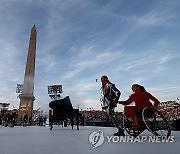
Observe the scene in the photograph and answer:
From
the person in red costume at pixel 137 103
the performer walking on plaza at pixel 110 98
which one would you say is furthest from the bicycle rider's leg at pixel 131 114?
the performer walking on plaza at pixel 110 98

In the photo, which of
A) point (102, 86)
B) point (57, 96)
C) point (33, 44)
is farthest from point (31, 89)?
point (102, 86)

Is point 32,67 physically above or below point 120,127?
above

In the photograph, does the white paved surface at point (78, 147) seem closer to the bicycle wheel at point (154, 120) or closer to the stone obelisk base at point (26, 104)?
the bicycle wheel at point (154, 120)

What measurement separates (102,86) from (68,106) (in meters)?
4.03

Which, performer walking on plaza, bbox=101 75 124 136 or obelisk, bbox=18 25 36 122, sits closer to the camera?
performer walking on plaza, bbox=101 75 124 136

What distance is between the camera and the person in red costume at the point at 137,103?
3.37 meters

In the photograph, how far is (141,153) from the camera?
1.99 m

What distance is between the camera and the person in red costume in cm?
337

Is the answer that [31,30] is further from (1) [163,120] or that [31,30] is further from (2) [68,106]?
(1) [163,120]

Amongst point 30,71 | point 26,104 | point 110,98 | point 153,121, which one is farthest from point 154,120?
point 26,104

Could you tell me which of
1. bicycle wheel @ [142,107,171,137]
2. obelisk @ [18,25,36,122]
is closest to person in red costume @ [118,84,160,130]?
bicycle wheel @ [142,107,171,137]

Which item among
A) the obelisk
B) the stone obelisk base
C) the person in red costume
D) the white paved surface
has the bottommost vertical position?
the white paved surface

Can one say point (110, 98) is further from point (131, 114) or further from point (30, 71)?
point (30, 71)

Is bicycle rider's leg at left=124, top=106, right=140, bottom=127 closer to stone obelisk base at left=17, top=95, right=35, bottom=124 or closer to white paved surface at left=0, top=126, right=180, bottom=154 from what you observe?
white paved surface at left=0, top=126, right=180, bottom=154
